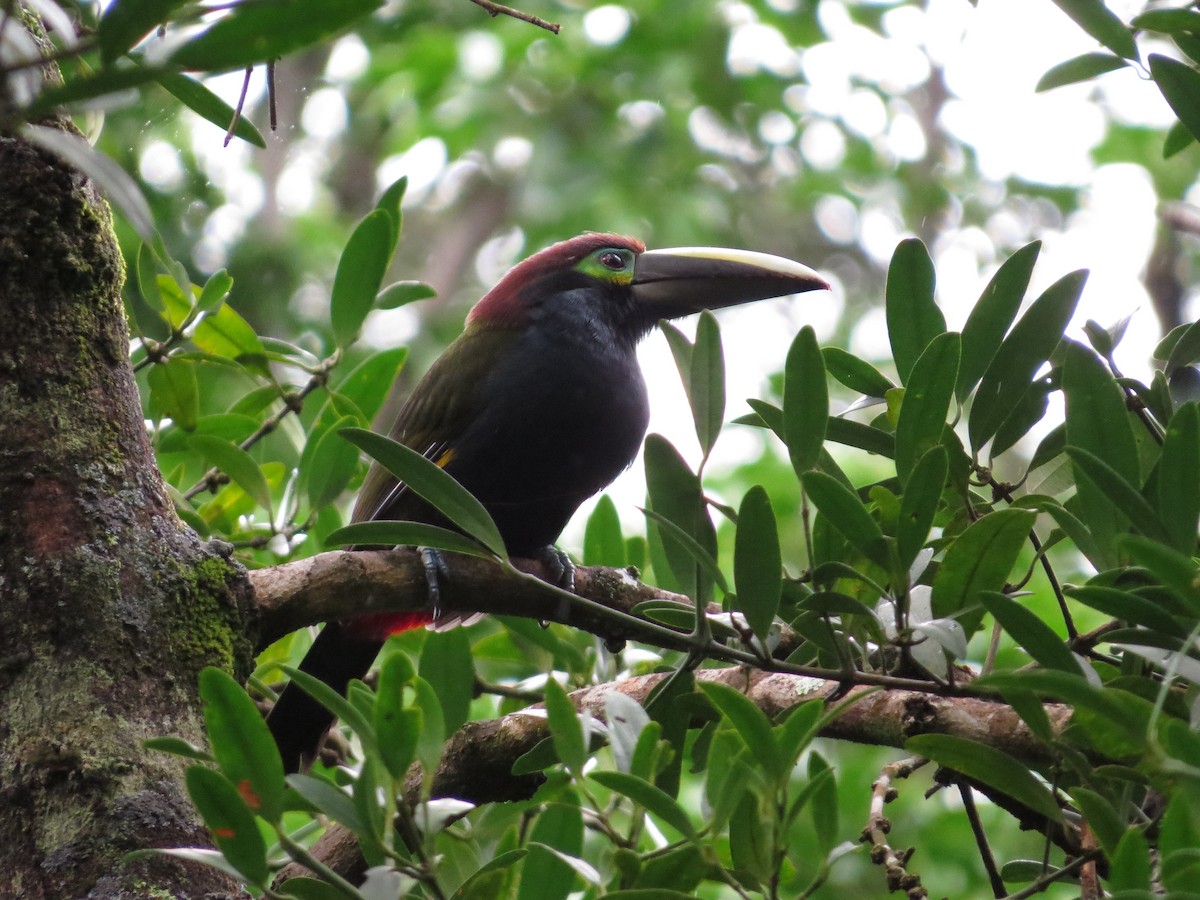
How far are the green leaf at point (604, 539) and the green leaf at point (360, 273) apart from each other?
0.61 m

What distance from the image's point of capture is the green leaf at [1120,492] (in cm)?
111

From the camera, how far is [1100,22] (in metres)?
1.63

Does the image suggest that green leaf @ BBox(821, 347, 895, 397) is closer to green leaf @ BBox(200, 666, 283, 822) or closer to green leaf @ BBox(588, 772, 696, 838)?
green leaf @ BBox(588, 772, 696, 838)

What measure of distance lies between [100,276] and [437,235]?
7.70m

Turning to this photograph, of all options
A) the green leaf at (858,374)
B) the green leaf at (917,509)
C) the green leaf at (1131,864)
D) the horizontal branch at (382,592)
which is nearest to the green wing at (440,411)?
the horizontal branch at (382,592)

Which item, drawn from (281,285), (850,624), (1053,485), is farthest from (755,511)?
(281,285)

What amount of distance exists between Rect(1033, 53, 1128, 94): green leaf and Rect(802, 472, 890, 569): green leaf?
86 cm

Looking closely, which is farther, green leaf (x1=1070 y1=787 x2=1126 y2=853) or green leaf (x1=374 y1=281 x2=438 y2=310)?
green leaf (x1=374 y1=281 x2=438 y2=310)

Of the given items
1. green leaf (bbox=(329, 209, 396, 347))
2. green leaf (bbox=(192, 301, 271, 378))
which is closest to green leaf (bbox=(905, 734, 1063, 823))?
green leaf (bbox=(329, 209, 396, 347))

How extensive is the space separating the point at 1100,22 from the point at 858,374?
0.57 meters

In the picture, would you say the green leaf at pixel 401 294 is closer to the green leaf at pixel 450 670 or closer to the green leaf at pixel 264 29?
the green leaf at pixel 450 670

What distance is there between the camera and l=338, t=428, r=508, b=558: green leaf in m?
1.32

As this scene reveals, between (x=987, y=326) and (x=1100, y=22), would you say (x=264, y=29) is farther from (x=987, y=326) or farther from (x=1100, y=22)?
(x=1100, y=22)

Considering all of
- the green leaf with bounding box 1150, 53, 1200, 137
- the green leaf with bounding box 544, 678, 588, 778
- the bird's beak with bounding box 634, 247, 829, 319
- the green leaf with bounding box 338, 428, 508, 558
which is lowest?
the green leaf with bounding box 544, 678, 588, 778
